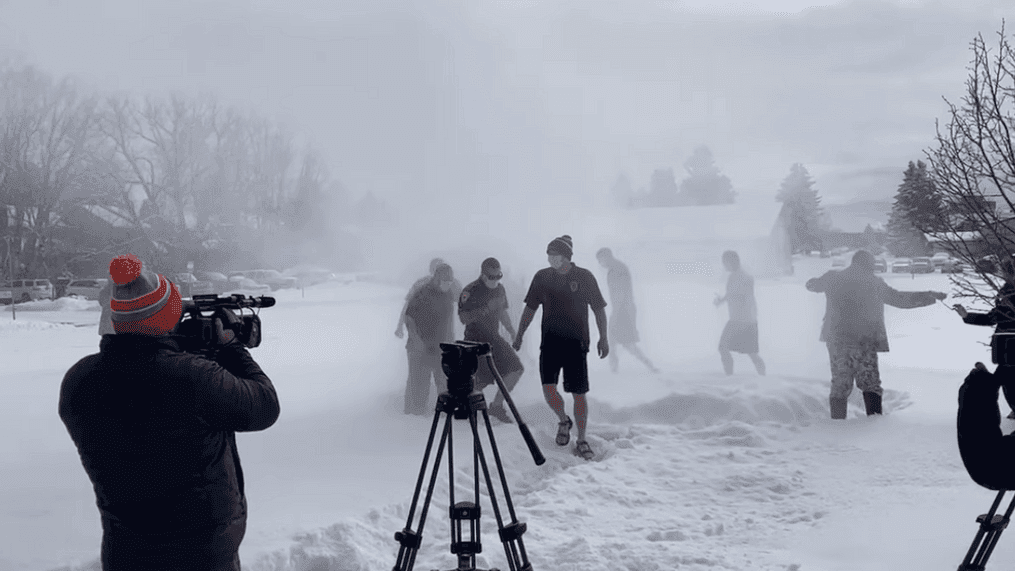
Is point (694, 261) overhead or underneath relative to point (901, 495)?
overhead

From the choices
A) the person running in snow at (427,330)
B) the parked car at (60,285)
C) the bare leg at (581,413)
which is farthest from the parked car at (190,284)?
the bare leg at (581,413)

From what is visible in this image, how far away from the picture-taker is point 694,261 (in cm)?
1703

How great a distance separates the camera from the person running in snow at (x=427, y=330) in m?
7.82

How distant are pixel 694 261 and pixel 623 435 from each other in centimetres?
1019

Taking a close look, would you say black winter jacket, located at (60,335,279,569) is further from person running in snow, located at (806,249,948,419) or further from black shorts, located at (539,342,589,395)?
person running in snow, located at (806,249,948,419)

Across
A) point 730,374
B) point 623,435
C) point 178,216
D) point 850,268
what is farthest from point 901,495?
point 178,216

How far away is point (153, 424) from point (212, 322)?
1.18 ft

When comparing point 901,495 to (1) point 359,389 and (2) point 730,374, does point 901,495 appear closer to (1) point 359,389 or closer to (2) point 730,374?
(2) point 730,374

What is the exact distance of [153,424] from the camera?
2330mm

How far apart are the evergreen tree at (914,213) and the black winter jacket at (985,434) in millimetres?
7526

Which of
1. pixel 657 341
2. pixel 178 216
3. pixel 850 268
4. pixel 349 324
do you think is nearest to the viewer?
pixel 850 268

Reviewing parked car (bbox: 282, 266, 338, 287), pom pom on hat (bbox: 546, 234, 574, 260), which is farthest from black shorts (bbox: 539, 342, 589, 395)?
parked car (bbox: 282, 266, 338, 287)

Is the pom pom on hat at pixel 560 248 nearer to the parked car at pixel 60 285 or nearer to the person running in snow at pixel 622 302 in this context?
the person running in snow at pixel 622 302

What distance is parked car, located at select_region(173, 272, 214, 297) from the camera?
31.9 metres
